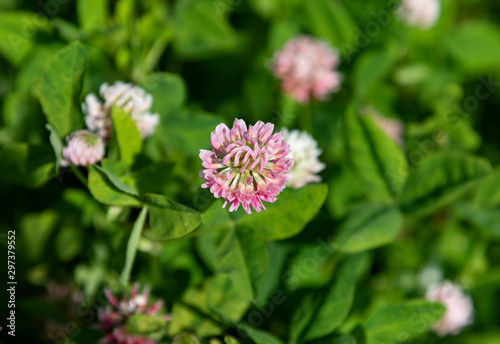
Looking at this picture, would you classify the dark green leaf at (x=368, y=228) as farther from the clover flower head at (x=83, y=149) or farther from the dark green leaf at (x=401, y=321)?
the clover flower head at (x=83, y=149)

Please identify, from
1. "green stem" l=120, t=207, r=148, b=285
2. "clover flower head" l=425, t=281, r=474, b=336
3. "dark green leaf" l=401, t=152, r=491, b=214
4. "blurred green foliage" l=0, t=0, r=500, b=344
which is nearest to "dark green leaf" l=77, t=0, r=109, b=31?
"blurred green foliage" l=0, t=0, r=500, b=344

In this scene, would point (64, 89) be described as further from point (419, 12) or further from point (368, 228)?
point (419, 12)

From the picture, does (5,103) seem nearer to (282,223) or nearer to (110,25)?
(110,25)

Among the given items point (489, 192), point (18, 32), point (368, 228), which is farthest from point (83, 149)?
point (489, 192)

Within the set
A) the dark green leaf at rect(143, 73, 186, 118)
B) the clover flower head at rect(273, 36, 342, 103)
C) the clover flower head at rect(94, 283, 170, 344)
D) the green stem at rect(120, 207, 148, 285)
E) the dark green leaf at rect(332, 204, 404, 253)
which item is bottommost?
the clover flower head at rect(94, 283, 170, 344)

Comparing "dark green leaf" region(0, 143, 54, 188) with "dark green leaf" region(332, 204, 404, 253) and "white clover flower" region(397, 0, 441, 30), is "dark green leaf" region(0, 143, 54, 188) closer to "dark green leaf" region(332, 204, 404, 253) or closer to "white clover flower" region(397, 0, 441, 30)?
"dark green leaf" region(332, 204, 404, 253)

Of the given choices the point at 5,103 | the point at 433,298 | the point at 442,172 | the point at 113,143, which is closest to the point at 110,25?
the point at 5,103
